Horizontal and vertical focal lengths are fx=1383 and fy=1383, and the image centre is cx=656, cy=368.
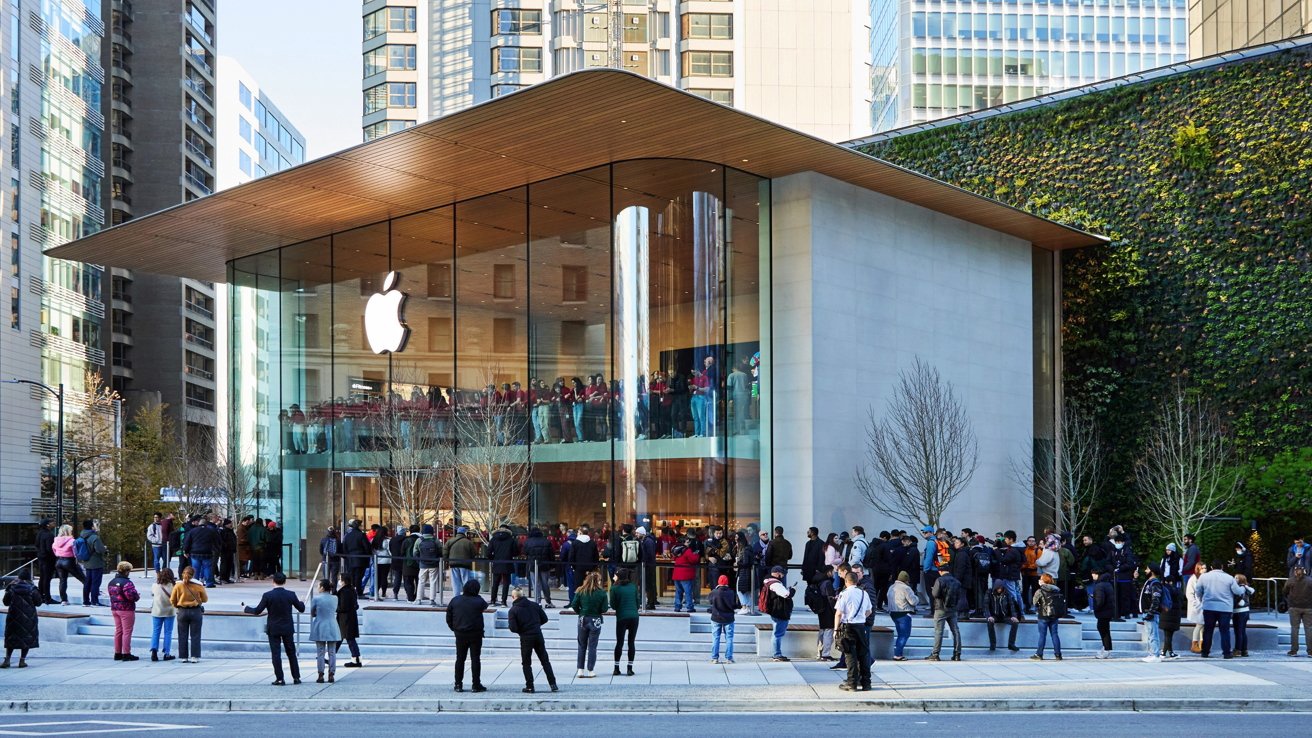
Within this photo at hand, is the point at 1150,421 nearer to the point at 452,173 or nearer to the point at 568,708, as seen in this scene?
the point at 452,173

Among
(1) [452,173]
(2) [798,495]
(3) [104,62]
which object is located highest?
(3) [104,62]

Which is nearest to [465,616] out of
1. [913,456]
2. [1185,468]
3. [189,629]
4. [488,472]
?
[189,629]

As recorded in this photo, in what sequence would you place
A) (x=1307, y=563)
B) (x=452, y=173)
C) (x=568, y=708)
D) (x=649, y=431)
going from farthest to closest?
(x=452, y=173), (x=649, y=431), (x=1307, y=563), (x=568, y=708)

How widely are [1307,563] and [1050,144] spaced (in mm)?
15503

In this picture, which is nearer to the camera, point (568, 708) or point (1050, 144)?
point (568, 708)

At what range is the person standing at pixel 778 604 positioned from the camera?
21.4 meters

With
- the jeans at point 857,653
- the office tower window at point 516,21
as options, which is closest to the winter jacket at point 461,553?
the jeans at point 857,653

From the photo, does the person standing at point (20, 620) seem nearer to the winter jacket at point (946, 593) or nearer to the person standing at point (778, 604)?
the person standing at point (778, 604)

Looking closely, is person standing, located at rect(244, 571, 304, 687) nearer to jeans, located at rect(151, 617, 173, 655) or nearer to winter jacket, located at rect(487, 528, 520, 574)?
jeans, located at rect(151, 617, 173, 655)

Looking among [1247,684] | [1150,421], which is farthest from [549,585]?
[1150,421]

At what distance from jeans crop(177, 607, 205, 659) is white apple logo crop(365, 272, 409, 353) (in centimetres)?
1312

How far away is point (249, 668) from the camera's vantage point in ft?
72.1

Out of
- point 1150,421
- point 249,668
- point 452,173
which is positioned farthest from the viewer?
point 1150,421

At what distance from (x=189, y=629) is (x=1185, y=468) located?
2315cm
